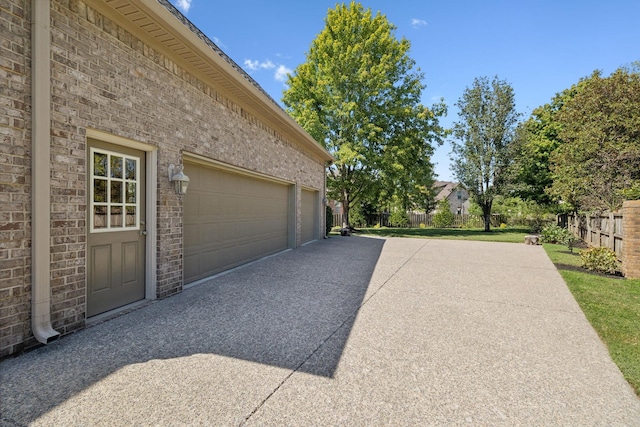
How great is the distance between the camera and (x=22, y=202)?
297 cm

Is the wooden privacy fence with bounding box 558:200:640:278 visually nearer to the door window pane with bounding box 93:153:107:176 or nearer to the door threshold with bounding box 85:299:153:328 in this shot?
the door threshold with bounding box 85:299:153:328

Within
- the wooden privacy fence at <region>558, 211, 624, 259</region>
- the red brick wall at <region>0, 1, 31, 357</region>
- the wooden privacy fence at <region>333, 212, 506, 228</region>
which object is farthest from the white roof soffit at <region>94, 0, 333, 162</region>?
the wooden privacy fence at <region>333, 212, 506, 228</region>

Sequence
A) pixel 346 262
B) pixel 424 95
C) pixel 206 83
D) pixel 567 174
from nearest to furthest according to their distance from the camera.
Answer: pixel 206 83 < pixel 346 262 < pixel 567 174 < pixel 424 95

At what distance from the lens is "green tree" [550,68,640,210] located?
11859 mm

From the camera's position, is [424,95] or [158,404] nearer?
[158,404]

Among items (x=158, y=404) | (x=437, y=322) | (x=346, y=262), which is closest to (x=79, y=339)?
(x=158, y=404)

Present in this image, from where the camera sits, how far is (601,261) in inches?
290

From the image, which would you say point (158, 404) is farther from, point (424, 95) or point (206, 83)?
point (424, 95)

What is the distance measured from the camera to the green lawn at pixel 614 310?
3.05m

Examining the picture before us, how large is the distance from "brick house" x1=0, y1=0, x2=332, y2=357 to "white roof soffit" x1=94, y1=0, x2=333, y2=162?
0.07ft

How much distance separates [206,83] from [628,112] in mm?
15953

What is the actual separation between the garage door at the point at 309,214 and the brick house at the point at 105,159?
5.03 m

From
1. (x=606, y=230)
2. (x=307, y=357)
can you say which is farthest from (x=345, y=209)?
(x=307, y=357)

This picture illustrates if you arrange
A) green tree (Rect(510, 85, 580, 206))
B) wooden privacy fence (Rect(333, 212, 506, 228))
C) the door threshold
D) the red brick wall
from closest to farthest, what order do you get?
the red brick wall < the door threshold < green tree (Rect(510, 85, 580, 206)) < wooden privacy fence (Rect(333, 212, 506, 228))
